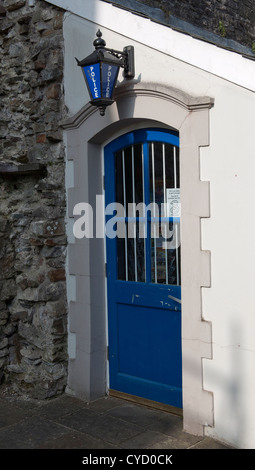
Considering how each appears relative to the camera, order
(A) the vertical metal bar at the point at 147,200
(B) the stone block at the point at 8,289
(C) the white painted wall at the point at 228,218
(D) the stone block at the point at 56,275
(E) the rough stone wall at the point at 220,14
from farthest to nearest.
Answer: (E) the rough stone wall at the point at 220,14
(B) the stone block at the point at 8,289
(D) the stone block at the point at 56,275
(A) the vertical metal bar at the point at 147,200
(C) the white painted wall at the point at 228,218

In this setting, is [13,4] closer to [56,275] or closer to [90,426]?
[56,275]

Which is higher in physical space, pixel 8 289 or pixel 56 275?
pixel 56 275

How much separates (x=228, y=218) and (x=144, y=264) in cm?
112

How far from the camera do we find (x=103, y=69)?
408cm

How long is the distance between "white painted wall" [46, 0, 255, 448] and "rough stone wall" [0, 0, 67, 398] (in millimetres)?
1409

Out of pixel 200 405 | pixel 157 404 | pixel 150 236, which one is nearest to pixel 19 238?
pixel 150 236

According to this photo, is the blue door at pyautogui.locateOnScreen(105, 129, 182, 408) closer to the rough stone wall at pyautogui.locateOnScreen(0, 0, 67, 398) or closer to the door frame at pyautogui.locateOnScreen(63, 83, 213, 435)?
the door frame at pyautogui.locateOnScreen(63, 83, 213, 435)

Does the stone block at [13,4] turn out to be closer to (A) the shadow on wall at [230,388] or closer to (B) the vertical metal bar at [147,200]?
(B) the vertical metal bar at [147,200]

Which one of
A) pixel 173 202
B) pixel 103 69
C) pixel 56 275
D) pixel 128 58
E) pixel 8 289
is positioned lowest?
pixel 8 289

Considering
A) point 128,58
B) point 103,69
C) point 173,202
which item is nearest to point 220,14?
point 128,58

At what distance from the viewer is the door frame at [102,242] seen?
3.87 meters

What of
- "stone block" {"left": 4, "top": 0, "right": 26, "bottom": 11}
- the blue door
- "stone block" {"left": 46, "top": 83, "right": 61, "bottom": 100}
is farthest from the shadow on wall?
"stone block" {"left": 4, "top": 0, "right": 26, "bottom": 11}

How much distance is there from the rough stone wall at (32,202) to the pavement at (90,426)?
0.98 ft

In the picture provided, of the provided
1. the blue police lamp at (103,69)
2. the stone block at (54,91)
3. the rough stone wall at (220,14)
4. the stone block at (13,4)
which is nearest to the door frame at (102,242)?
the blue police lamp at (103,69)
